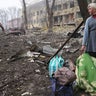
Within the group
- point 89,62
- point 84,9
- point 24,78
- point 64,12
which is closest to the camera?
point 89,62

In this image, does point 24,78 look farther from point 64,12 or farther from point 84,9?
point 64,12

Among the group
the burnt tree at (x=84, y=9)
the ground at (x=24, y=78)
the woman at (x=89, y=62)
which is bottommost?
the ground at (x=24, y=78)

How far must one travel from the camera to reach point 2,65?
9.12 meters

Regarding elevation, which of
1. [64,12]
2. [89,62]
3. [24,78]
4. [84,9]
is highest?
[84,9]

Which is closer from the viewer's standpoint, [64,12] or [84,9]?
[84,9]

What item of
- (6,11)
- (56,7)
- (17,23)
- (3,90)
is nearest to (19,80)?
(3,90)

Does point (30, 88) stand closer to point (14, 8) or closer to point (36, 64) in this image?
point (36, 64)

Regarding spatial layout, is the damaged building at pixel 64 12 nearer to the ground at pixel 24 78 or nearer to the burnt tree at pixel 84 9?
the ground at pixel 24 78

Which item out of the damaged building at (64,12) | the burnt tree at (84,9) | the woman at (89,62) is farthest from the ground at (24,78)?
the damaged building at (64,12)

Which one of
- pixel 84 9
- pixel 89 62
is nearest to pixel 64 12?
pixel 84 9

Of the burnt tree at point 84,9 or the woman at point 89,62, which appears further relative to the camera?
the burnt tree at point 84,9

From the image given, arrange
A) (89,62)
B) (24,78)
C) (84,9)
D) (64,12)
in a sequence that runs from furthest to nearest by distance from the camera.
Result: 1. (64,12)
2. (84,9)
3. (24,78)
4. (89,62)

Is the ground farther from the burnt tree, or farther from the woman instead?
the burnt tree

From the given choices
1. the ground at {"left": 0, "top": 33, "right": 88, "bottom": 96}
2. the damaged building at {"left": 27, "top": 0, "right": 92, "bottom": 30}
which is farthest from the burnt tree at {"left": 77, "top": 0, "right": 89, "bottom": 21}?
the damaged building at {"left": 27, "top": 0, "right": 92, "bottom": 30}
